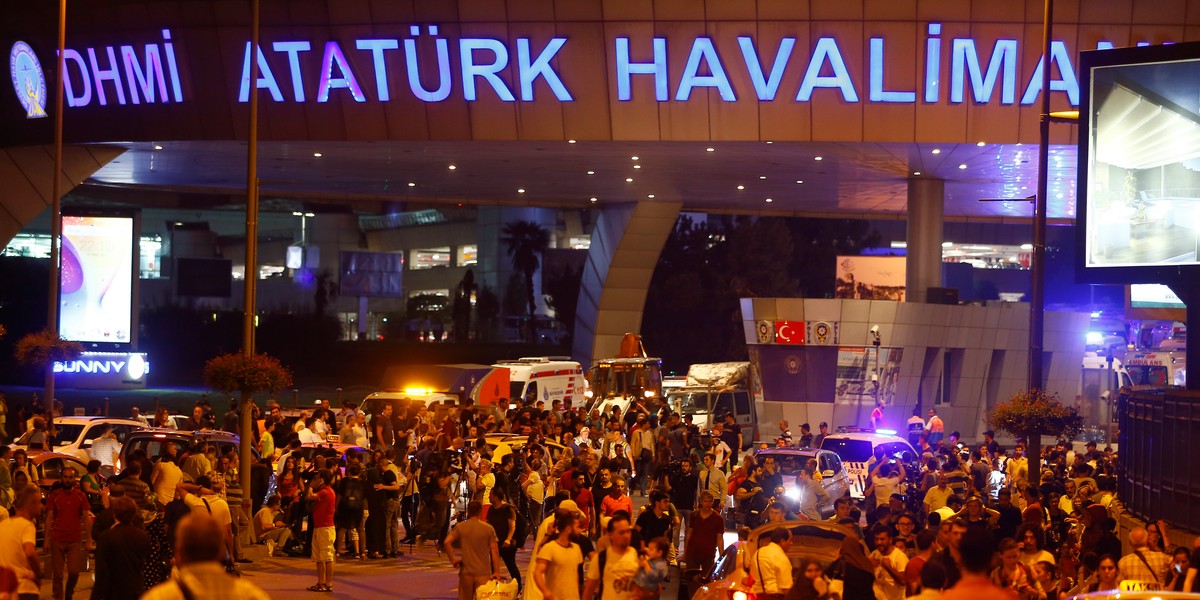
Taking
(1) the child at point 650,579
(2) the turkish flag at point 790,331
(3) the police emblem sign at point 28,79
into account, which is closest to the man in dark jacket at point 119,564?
(1) the child at point 650,579

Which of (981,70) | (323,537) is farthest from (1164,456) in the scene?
(981,70)

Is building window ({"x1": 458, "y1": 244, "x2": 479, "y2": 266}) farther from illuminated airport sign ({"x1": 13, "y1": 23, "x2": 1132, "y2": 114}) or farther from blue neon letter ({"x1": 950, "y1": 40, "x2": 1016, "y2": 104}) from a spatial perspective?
blue neon letter ({"x1": 950, "y1": 40, "x2": 1016, "y2": 104})

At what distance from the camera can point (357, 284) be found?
64438 mm

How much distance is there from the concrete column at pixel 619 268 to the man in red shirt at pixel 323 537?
34.1m

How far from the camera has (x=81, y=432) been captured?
24969 mm

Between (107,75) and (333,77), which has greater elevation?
(107,75)

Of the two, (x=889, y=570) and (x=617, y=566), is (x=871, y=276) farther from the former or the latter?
(x=617, y=566)

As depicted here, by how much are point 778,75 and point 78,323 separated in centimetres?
2395

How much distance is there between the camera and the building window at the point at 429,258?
88.1m

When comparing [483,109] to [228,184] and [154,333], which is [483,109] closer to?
[228,184]

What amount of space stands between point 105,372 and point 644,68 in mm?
24569

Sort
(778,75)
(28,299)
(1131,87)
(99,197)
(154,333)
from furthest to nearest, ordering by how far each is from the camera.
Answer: (154,333) → (99,197) → (28,299) → (778,75) → (1131,87)

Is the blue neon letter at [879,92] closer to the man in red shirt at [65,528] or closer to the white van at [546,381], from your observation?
the white van at [546,381]

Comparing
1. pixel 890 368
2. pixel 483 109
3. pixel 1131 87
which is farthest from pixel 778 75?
pixel 1131 87
